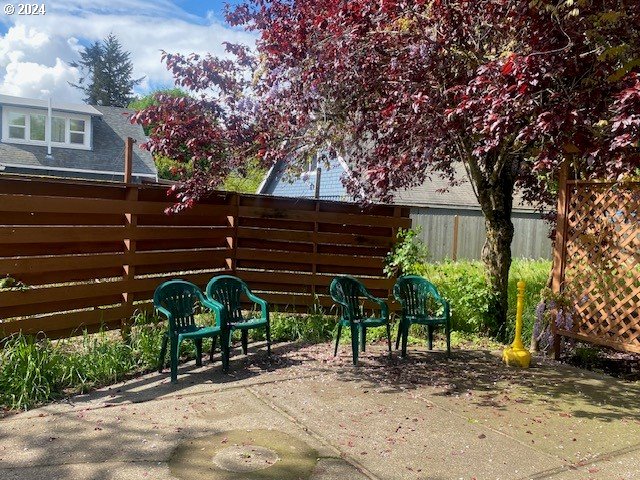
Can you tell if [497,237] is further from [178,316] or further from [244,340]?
[178,316]

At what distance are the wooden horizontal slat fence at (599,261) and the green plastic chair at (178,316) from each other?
366 cm

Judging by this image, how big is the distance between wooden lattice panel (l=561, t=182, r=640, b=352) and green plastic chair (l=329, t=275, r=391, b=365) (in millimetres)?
1960

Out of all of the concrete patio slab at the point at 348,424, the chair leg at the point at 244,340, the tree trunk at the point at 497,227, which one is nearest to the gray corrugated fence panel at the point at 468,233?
the tree trunk at the point at 497,227

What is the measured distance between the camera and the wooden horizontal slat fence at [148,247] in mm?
4711

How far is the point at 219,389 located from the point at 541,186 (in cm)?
547

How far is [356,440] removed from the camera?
11.5 ft

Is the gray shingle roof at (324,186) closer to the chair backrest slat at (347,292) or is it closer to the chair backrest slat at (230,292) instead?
the chair backrest slat at (347,292)

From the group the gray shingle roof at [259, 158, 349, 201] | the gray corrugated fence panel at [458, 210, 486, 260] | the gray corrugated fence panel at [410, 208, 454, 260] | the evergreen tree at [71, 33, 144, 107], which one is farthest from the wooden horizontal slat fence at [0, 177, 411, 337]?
the evergreen tree at [71, 33, 144, 107]

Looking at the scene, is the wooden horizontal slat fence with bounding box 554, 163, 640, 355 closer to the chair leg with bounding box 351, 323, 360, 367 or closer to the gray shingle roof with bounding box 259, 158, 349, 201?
the chair leg with bounding box 351, 323, 360, 367

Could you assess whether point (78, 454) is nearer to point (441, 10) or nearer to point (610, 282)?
point (441, 10)

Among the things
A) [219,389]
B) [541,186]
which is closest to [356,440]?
[219,389]

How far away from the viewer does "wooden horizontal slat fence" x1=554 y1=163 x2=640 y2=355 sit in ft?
16.5

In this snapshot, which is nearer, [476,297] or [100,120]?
[476,297]

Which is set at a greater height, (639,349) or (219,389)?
(639,349)
